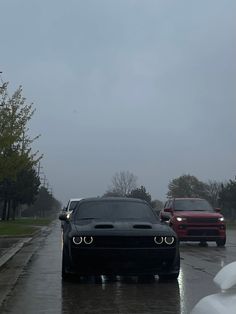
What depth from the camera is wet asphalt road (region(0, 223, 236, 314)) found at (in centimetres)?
798

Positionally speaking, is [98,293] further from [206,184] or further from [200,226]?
[206,184]

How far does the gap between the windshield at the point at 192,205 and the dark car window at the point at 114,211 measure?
963 cm

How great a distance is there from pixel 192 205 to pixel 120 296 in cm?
1270

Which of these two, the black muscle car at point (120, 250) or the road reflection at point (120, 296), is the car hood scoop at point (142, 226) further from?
the road reflection at point (120, 296)

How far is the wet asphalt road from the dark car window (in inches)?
47.0

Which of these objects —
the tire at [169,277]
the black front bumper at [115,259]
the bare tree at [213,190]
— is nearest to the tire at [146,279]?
the tire at [169,277]

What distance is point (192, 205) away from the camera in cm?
2133

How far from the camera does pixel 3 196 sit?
2088 inches

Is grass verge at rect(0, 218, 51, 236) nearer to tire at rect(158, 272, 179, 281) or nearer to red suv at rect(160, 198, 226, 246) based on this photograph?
red suv at rect(160, 198, 226, 246)

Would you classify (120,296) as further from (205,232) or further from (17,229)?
(17,229)

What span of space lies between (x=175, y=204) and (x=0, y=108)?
8.51m

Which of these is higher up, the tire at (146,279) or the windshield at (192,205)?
the windshield at (192,205)

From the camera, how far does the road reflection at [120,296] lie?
26.0 ft

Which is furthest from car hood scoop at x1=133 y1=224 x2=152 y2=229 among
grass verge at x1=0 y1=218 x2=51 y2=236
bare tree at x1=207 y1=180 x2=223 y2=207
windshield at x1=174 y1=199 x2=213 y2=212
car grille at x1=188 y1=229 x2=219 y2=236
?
bare tree at x1=207 y1=180 x2=223 y2=207
